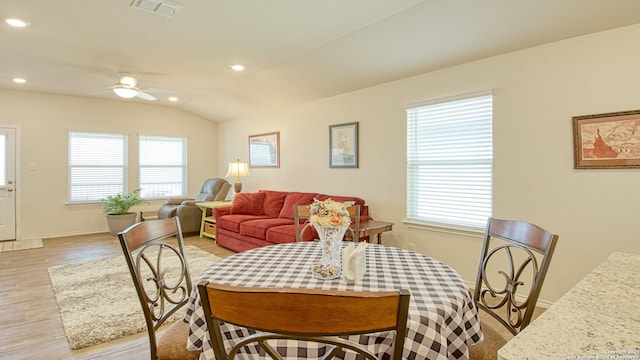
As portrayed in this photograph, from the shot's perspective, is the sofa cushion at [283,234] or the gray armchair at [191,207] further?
the gray armchair at [191,207]

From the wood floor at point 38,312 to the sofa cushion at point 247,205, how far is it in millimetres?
651

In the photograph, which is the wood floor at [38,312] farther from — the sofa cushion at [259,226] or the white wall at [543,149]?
the white wall at [543,149]

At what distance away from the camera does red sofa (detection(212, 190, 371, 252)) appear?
4254 mm

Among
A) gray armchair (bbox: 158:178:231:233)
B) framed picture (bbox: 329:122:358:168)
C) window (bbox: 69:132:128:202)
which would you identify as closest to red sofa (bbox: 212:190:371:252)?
framed picture (bbox: 329:122:358:168)

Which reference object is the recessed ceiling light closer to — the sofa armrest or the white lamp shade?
the sofa armrest

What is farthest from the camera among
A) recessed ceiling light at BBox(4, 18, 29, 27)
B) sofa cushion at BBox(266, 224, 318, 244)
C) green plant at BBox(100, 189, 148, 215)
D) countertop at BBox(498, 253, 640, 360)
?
green plant at BBox(100, 189, 148, 215)

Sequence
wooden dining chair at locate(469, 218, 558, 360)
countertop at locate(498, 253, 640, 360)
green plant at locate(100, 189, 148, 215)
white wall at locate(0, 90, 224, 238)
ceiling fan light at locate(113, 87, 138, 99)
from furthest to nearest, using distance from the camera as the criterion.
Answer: green plant at locate(100, 189, 148, 215), white wall at locate(0, 90, 224, 238), ceiling fan light at locate(113, 87, 138, 99), wooden dining chair at locate(469, 218, 558, 360), countertop at locate(498, 253, 640, 360)

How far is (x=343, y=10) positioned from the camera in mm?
2822

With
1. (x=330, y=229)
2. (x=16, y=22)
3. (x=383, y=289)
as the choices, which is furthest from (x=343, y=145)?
(x=16, y=22)

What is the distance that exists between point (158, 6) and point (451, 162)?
10.1ft

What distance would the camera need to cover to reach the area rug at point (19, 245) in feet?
17.1

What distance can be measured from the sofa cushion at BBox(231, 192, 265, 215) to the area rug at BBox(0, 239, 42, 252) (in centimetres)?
312

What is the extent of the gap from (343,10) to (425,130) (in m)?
1.64

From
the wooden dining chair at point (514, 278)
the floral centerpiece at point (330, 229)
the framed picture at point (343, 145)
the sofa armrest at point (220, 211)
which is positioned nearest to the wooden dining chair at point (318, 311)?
the floral centerpiece at point (330, 229)
